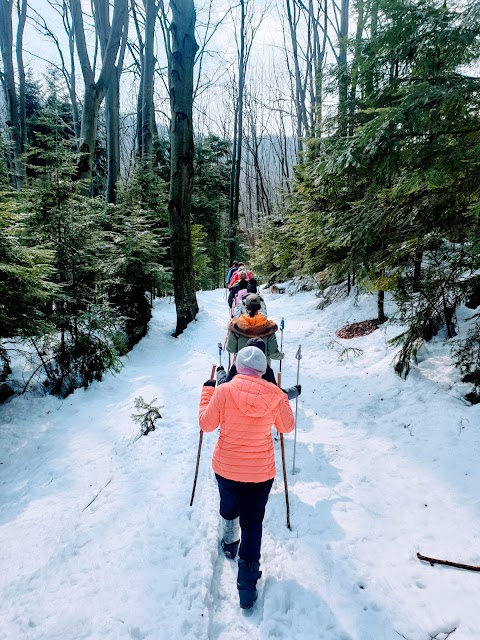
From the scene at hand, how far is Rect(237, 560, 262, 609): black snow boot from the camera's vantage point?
2.79 m

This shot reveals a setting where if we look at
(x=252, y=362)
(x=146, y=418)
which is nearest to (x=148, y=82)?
(x=146, y=418)

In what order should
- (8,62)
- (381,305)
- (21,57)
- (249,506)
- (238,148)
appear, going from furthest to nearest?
(238,148) < (21,57) < (8,62) < (381,305) < (249,506)

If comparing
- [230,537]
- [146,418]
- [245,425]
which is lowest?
[230,537]

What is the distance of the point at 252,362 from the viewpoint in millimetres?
2791

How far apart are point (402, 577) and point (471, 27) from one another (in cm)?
549

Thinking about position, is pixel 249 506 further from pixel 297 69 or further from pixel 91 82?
pixel 297 69

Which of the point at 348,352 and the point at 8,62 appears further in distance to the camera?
the point at 8,62

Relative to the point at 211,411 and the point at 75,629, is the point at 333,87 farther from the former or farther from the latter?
the point at 75,629

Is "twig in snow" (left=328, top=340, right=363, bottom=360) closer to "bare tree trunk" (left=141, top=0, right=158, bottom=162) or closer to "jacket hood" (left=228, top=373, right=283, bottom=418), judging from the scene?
"jacket hood" (left=228, top=373, right=283, bottom=418)

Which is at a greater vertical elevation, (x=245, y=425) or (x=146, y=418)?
(x=245, y=425)

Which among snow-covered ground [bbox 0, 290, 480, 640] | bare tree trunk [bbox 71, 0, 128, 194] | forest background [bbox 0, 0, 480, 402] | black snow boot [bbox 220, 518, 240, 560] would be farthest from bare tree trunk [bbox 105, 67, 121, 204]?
black snow boot [bbox 220, 518, 240, 560]

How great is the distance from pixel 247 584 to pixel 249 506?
61cm

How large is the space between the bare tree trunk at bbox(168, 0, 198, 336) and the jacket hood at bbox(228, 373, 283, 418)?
8582mm

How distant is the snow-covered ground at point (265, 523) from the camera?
267 cm
